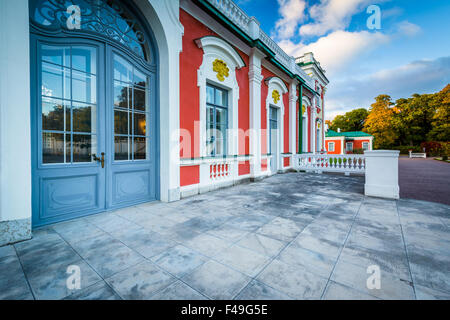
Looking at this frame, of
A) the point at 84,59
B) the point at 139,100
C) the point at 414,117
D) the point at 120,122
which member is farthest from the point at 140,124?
the point at 414,117

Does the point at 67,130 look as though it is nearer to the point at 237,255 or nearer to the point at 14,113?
the point at 14,113

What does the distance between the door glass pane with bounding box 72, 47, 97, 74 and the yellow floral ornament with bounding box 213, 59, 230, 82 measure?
3017mm

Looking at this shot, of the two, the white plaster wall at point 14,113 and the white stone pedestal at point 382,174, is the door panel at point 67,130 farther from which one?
the white stone pedestal at point 382,174

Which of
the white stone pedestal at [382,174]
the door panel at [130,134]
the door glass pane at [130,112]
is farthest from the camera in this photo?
the white stone pedestal at [382,174]

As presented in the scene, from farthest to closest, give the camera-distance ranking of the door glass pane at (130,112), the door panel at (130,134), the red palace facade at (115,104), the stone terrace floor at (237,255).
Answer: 1. the door glass pane at (130,112)
2. the door panel at (130,134)
3. the red palace facade at (115,104)
4. the stone terrace floor at (237,255)

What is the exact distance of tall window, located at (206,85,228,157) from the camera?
5.62m

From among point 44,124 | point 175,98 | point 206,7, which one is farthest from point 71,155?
point 206,7

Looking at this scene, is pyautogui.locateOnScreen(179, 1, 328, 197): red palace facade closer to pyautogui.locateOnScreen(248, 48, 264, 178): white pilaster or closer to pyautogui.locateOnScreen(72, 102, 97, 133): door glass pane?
pyautogui.locateOnScreen(248, 48, 264, 178): white pilaster

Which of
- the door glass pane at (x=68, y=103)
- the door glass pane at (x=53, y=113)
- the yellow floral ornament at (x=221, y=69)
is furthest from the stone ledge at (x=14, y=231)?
the yellow floral ornament at (x=221, y=69)

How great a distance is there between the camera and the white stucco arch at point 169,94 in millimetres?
4148

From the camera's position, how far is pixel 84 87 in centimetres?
334

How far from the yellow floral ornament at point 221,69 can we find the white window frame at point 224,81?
8cm

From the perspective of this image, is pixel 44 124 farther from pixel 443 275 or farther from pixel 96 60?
pixel 443 275
